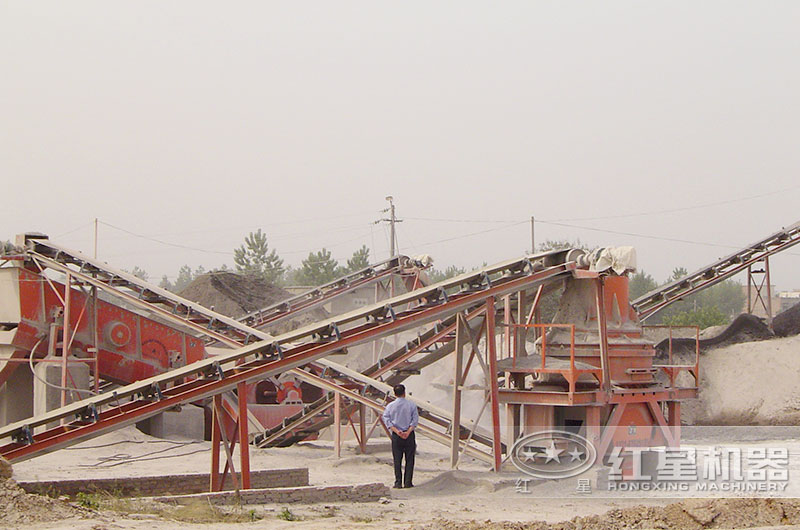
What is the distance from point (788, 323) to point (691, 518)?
23.1 metres

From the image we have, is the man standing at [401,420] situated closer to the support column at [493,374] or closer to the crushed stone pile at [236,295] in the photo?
the support column at [493,374]

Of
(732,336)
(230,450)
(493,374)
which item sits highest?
(732,336)

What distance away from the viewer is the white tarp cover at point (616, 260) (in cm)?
1508

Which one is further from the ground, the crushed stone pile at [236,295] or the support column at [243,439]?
the crushed stone pile at [236,295]

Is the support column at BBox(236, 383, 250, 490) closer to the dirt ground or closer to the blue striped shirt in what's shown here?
the dirt ground

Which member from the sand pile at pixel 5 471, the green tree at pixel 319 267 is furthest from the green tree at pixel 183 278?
the sand pile at pixel 5 471

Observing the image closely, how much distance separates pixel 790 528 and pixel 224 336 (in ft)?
40.7

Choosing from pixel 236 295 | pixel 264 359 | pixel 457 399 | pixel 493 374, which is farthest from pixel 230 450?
pixel 236 295

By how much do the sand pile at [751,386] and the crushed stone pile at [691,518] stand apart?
15.2m

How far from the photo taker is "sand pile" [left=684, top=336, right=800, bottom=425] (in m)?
25.3

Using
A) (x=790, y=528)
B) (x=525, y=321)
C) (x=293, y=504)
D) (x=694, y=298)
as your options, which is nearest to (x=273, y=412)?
(x=525, y=321)

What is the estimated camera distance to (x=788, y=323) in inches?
1232

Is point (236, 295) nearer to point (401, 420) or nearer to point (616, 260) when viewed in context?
point (616, 260)

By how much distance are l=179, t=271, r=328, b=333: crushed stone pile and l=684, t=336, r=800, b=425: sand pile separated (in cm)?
1714
